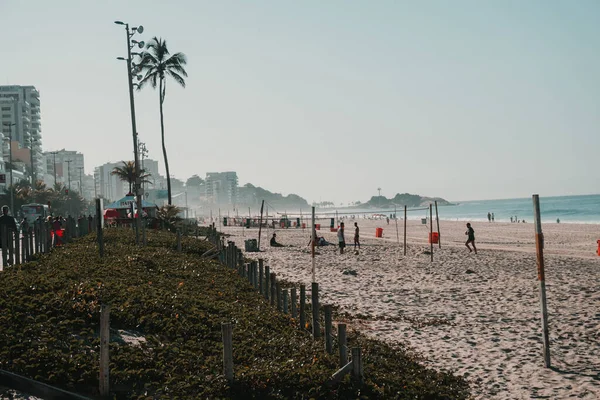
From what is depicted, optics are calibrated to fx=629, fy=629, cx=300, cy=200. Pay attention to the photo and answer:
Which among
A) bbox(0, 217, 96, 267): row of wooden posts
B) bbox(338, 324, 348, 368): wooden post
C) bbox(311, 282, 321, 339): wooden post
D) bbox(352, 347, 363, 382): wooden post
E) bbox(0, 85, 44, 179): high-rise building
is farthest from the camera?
bbox(0, 85, 44, 179): high-rise building

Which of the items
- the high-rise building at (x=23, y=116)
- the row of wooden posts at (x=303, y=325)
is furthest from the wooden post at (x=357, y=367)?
the high-rise building at (x=23, y=116)

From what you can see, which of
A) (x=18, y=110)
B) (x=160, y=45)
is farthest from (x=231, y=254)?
(x=18, y=110)

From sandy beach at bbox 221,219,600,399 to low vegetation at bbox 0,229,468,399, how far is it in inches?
31.9

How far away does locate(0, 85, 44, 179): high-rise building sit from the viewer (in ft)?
557

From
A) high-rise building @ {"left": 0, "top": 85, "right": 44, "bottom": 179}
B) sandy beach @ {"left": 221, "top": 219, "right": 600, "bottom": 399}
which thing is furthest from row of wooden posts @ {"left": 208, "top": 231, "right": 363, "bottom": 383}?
high-rise building @ {"left": 0, "top": 85, "right": 44, "bottom": 179}

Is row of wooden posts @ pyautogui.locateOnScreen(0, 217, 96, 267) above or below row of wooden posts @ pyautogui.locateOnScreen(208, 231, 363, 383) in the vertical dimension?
above

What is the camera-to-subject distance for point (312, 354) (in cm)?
959

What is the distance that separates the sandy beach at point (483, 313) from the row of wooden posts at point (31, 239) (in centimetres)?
824

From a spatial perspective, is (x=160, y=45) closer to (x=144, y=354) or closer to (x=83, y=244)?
(x=83, y=244)

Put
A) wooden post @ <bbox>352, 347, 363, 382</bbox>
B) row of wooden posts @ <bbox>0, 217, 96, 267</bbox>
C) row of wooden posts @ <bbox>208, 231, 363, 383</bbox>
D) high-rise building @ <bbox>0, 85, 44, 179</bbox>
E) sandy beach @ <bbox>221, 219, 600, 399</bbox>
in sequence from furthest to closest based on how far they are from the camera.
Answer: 1. high-rise building @ <bbox>0, 85, 44, 179</bbox>
2. row of wooden posts @ <bbox>0, 217, 96, 267</bbox>
3. sandy beach @ <bbox>221, 219, 600, 399</bbox>
4. wooden post @ <bbox>352, 347, 363, 382</bbox>
5. row of wooden posts @ <bbox>208, 231, 363, 383</bbox>

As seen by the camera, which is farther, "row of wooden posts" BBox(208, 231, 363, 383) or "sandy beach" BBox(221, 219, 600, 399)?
"sandy beach" BBox(221, 219, 600, 399)

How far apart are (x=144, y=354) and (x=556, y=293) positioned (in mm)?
13549

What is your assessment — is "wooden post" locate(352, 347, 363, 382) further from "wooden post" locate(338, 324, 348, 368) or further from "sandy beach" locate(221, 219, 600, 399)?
"sandy beach" locate(221, 219, 600, 399)

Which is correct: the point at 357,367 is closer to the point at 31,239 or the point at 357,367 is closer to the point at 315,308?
the point at 315,308
